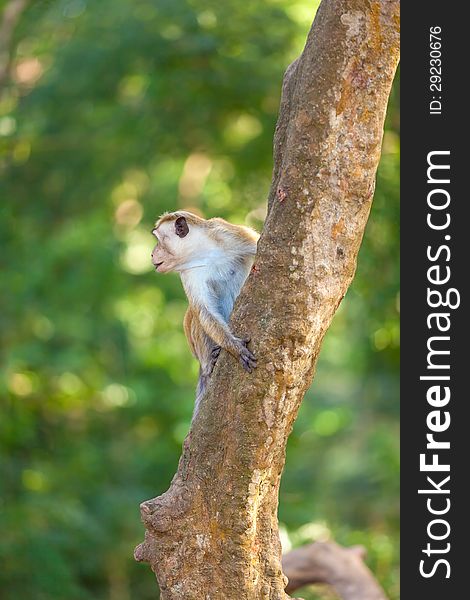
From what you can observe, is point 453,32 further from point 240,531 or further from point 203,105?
point 203,105

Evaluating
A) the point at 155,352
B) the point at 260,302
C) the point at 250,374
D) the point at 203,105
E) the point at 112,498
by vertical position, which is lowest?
the point at 250,374

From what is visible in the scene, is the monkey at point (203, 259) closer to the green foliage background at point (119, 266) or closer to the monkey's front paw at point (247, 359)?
the monkey's front paw at point (247, 359)

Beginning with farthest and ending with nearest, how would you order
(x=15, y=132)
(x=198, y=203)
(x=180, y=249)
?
(x=198, y=203) → (x=15, y=132) → (x=180, y=249)

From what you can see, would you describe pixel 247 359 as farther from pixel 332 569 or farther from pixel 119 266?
pixel 119 266

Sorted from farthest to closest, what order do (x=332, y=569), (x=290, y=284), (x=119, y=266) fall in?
(x=119, y=266), (x=332, y=569), (x=290, y=284)

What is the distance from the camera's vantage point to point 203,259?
4.22m

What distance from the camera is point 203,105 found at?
9.18 m

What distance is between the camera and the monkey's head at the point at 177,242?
418 centimetres

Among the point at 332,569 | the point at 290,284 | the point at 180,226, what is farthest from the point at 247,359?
the point at 332,569

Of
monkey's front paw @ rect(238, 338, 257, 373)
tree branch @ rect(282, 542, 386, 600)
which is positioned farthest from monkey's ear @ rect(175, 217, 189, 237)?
tree branch @ rect(282, 542, 386, 600)

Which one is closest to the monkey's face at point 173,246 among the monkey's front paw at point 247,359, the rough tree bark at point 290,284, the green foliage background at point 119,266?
the rough tree bark at point 290,284

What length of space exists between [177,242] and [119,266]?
18.8 feet

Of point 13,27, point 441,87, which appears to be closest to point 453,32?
point 441,87

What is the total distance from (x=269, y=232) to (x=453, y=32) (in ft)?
2.75
